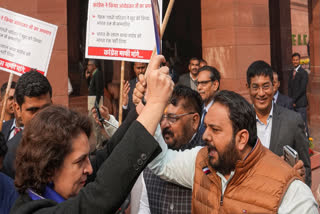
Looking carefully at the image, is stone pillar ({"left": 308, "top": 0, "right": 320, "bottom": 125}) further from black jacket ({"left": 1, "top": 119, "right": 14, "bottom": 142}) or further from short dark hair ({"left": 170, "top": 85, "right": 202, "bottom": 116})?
black jacket ({"left": 1, "top": 119, "right": 14, "bottom": 142})

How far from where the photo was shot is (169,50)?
15539 mm

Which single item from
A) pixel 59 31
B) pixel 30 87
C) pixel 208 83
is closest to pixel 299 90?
pixel 208 83

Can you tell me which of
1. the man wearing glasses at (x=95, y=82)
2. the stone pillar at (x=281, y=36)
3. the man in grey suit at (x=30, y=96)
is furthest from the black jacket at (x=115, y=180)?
the stone pillar at (x=281, y=36)

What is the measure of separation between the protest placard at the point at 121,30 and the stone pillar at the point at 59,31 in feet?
9.54

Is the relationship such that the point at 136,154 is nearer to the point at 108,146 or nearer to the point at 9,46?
the point at 108,146

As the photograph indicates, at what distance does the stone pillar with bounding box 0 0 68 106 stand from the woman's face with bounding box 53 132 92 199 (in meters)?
5.62

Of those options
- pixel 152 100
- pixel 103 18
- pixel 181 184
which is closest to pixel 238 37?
pixel 103 18

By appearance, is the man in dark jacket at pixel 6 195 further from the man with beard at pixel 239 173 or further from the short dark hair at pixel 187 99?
the short dark hair at pixel 187 99

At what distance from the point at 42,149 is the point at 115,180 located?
410 millimetres

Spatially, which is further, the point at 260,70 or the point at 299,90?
the point at 299,90

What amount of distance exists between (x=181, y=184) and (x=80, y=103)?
30.2 feet

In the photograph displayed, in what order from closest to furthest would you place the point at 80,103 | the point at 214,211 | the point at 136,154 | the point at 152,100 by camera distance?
the point at 136,154 < the point at 152,100 < the point at 214,211 < the point at 80,103

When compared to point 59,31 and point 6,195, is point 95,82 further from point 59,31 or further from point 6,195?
A: point 6,195

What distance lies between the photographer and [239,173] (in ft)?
7.95
